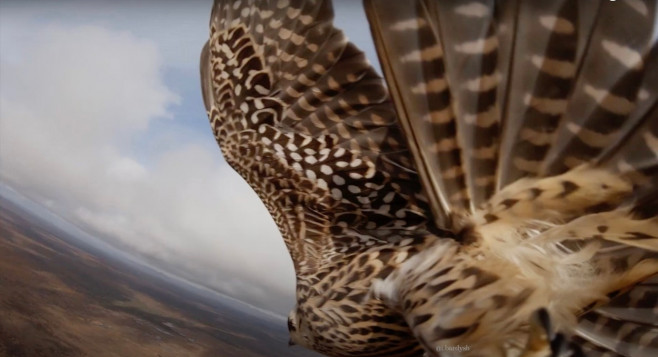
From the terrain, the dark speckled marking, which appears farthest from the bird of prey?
the terrain

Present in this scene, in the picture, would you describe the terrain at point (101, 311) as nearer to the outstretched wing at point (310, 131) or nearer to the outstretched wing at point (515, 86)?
the outstretched wing at point (310, 131)

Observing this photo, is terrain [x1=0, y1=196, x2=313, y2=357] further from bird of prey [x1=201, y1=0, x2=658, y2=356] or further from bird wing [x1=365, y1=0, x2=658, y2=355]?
bird wing [x1=365, y1=0, x2=658, y2=355]

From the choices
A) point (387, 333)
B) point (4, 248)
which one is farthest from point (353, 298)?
point (4, 248)

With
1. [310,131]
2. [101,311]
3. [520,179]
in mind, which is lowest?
[101,311]

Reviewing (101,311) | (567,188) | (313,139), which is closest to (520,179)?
(567,188)

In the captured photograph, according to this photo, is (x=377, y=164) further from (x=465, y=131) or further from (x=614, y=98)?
(x=614, y=98)

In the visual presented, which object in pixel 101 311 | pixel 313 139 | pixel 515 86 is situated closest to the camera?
pixel 515 86

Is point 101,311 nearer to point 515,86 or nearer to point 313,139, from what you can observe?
point 313,139

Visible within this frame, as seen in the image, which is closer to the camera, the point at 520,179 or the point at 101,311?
the point at 520,179
